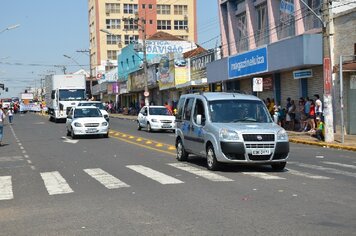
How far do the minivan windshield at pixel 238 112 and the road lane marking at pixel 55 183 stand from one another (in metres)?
4.09

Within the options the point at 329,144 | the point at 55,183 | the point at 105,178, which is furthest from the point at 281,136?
the point at 329,144

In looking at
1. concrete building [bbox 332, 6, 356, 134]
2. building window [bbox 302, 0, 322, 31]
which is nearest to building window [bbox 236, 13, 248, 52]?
building window [bbox 302, 0, 322, 31]

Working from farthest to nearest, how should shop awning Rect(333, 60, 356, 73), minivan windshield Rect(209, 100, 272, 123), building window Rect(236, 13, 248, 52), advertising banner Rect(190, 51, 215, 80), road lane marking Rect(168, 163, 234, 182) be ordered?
advertising banner Rect(190, 51, 215, 80), building window Rect(236, 13, 248, 52), shop awning Rect(333, 60, 356, 73), minivan windshield Rect(209, 100, 272, 123), road lane marking Rect(168, 163, 234, 182)

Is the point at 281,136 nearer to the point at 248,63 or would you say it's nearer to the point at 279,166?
the point at 279,166

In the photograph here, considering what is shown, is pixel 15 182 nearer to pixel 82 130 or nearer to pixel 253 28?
pixel 82 130

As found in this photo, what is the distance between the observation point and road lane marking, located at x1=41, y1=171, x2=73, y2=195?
10893 mm

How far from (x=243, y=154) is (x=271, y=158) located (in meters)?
0.70

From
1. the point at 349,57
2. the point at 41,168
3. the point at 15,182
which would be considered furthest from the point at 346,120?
the point at 15,182

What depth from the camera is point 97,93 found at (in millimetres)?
98062

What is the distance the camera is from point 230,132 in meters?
13.0

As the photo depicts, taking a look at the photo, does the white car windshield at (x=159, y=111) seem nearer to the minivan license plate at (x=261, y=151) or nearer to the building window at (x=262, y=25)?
the building window at (x=262, y=25)

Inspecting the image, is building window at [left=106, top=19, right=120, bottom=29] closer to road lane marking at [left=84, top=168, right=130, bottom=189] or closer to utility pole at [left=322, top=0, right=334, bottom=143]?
utility pole at [left=322, top=0, right=334, bottom=143]

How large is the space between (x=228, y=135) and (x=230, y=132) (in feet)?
0.28

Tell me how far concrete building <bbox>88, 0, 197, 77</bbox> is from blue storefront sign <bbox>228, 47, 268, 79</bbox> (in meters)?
73.1
